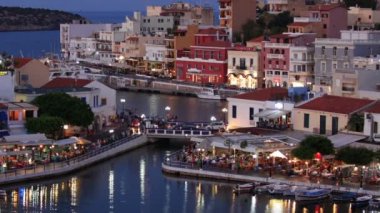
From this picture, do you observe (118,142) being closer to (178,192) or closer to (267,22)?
(178,192)

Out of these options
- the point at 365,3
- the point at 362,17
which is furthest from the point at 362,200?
the point at 365,3

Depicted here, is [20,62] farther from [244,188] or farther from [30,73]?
[244,188]

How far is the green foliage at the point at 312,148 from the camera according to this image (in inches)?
993

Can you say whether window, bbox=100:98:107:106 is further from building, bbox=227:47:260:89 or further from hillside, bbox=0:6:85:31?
hillside, bbox=0:6:85:31

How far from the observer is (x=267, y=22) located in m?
62.7

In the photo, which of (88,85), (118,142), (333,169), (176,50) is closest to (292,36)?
(176,50)

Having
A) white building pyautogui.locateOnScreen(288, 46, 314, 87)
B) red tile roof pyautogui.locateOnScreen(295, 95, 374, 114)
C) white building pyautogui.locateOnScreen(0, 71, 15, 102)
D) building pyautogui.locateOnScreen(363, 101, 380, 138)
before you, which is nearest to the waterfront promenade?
building pyautogui.locateOnScreen(363, 101, 380, 138)

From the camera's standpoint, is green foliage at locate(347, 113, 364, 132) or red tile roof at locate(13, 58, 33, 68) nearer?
green foliage at locate(347, 113, 364, 132)

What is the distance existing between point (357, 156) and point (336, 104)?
432cm

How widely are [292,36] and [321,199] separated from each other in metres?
26.8

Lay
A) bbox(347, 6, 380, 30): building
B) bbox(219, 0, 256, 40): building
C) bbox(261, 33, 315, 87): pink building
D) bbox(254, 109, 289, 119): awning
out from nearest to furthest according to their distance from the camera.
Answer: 1. bbox(254, 109, 289, 119): awning
2. bbox(261, 33, 315, 87): pink building
3. bbox(347, 6, 380, 30): building
4. bbox(219, 0, 256, 40): building

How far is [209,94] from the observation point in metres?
50.2

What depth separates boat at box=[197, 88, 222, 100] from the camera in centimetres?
4975

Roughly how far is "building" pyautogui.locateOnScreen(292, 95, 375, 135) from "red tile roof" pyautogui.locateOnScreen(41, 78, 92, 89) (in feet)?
30.3
